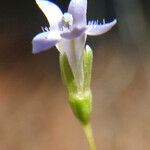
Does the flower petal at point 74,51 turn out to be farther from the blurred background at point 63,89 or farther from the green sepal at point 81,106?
the blurred background at point 63,89

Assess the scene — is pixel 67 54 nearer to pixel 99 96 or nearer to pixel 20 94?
pixel 99 96

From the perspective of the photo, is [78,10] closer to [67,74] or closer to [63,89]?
[67,74]

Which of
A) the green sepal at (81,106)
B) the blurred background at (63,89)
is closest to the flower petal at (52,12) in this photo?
the green sepal at (81,106)

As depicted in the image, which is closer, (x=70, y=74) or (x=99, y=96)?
(x=70, y=74)

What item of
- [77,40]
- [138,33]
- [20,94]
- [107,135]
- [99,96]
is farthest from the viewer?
[138,33]

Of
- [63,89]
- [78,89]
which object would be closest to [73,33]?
[78,89]

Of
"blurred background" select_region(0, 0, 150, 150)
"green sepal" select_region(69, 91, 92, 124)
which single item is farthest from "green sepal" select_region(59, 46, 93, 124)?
"blurred background" select_region(0, 0, 150, 150)

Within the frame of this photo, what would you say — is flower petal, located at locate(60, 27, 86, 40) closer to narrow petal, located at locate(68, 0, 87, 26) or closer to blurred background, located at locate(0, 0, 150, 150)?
narrow petal, located at locate(68, 0, 87, 26)

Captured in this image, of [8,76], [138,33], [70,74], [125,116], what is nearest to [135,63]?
[138,33]
